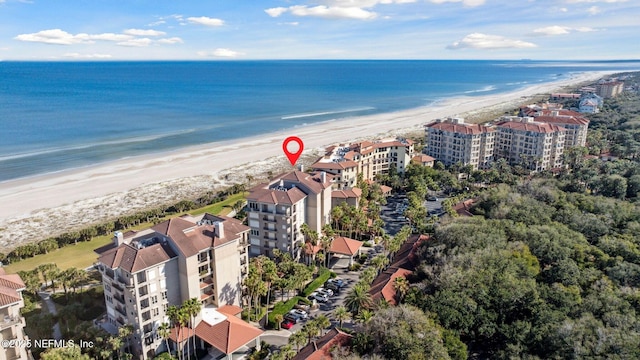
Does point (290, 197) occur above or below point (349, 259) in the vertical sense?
above

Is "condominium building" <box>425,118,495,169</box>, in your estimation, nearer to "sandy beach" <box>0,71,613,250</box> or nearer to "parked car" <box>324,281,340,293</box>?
"sandy beach" <box>0,71,613,250</box>

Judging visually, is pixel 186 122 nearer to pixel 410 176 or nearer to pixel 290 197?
pixel 410 176

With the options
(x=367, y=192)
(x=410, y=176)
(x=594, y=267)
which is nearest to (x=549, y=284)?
(x=594, y=267)

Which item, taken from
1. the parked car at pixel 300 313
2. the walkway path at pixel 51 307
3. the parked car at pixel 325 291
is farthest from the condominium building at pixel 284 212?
the walkway path at pixel 51 307

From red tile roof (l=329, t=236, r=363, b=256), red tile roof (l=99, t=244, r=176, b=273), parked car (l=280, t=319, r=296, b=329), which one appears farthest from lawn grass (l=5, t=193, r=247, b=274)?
red tile roof (l=329, t=236, r=363, b=256)

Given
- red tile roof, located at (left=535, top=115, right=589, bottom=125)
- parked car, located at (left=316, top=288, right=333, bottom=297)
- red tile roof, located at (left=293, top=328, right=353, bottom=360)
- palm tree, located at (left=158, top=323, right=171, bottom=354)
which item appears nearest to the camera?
red tile roof, located at (left=293, top=328, right=353, bottom=360)

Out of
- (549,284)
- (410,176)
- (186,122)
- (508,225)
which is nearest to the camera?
(549,284)

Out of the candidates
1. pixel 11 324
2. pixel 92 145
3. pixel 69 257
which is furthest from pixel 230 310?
pixel 92 145
